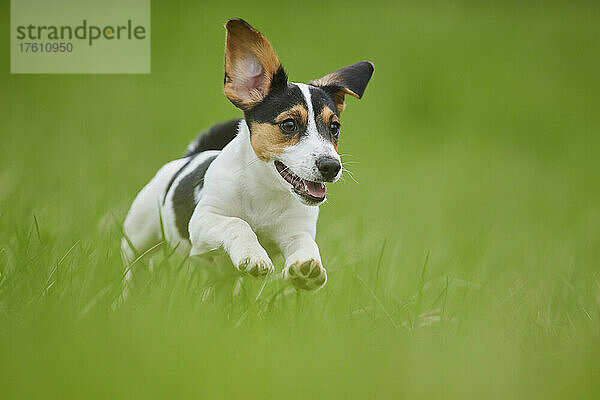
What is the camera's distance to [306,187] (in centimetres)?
393

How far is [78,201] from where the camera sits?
6438 mm

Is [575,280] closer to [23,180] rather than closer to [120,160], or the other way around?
[23,180]

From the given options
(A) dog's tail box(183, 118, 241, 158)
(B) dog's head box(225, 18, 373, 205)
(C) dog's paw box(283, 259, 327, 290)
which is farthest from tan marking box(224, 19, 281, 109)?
(C) dog's paw box(283, 259, 327, 290)

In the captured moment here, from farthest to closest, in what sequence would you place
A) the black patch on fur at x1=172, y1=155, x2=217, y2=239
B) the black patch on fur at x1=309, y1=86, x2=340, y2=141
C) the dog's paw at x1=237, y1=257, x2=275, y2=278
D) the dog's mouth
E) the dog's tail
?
the dog's tail → the black patch on fur at x1=172, y1=155, x2=217, y2=239 → the black patch on fur at x1=309, y1=86, x2=340, y2=141 → the dog's mouth → the dog's paw at x1=237, y1=257, x2=275, y2=278

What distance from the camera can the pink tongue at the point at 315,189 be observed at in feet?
12.8

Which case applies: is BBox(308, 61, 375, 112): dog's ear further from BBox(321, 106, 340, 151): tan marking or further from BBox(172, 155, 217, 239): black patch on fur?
BBox(172, 155, 217, 239): black patch on fur

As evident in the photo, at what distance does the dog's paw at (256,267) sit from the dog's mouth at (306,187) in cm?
42

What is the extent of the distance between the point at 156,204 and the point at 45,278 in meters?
1.23

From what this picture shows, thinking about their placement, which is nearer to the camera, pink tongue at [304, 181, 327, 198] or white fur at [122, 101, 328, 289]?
white fur at [122, 101, 328, 289]

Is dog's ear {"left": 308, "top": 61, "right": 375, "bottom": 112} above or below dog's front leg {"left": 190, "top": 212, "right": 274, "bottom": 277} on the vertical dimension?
above

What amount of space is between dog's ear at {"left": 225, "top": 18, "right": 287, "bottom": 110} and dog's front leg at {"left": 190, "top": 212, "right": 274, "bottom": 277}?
25.0 inches

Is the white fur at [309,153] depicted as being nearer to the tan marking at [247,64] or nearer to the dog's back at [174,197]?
the tan marking at [247,64]

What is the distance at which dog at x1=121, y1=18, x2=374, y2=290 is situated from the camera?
12.4ft

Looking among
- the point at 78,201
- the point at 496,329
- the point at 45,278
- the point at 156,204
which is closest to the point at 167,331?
the point at 45,278
